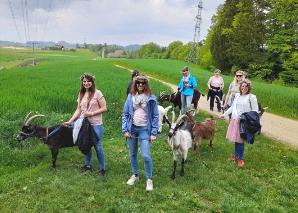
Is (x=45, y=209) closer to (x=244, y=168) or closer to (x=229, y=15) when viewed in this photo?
(x=244, y=168)

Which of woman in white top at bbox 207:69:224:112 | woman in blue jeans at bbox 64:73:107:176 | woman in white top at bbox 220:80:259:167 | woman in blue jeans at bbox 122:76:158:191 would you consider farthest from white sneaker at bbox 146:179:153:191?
woman in white top at bbox 207:69:224:112

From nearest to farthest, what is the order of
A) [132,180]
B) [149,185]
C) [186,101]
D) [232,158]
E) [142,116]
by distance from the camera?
[142,116], [149,185], [132,180], [232,158], [186,101]

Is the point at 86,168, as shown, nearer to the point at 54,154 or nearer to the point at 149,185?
the point at 54,154

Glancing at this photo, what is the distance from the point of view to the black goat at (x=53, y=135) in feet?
29.6

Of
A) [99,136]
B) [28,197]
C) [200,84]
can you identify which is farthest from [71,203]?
[200,84]

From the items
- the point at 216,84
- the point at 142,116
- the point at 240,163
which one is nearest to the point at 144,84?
the point at 142,116

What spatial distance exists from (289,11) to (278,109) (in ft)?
36.8

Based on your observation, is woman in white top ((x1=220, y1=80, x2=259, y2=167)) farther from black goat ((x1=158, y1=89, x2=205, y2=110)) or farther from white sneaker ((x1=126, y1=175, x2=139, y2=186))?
black goat ((x1=158, y1=89, x2=205, y2=110))

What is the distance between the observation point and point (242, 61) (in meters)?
45.0

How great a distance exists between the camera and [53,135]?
900 centimetres

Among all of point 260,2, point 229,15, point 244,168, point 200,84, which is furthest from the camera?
point 229,15

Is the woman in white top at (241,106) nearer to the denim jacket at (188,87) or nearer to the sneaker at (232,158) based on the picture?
the sneaker at (232,158)

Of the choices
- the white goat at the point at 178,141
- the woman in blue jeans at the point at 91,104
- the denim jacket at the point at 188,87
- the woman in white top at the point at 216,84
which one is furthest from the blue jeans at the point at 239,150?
the woman in white top at the point at 216,84

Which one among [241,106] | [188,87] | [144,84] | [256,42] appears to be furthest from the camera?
[256,42]
